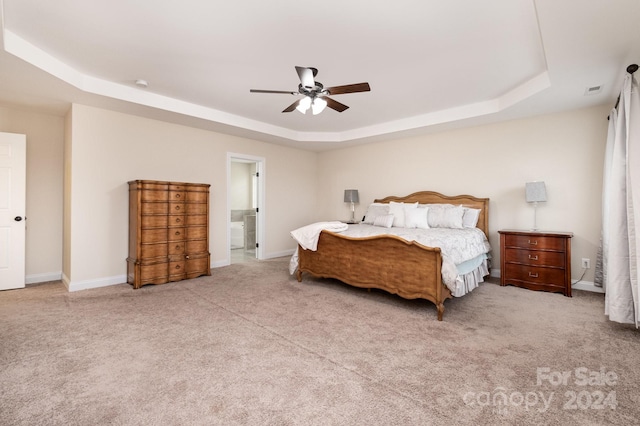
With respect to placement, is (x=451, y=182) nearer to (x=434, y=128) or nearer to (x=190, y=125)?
(x=434, y=128)

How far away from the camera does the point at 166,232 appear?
14.2ft

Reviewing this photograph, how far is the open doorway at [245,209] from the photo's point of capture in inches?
245

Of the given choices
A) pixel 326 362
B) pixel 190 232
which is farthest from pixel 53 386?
pixel 190 232

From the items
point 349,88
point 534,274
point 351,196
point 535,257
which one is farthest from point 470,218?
point 349,88

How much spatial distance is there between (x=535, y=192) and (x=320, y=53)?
3.46 metres

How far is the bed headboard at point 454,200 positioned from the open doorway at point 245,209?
2682mm

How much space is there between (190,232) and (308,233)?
1888mm

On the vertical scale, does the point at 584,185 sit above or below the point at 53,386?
above

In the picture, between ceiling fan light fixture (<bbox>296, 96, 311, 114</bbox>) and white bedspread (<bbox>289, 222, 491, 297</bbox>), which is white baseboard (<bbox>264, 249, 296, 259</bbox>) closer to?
white bedspread (<bbox>289, 222, 491, 297</bbox>)

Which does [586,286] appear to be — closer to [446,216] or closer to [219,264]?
[446,216]

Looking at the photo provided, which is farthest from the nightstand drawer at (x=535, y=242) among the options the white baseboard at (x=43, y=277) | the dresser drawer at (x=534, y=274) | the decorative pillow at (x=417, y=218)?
the white baseboard at (x=43, y=277)

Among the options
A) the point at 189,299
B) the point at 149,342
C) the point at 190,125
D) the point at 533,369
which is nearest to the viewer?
the point at 533,369

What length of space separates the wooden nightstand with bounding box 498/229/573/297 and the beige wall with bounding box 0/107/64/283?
Result: 21.8ft

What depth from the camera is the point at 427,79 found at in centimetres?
362
